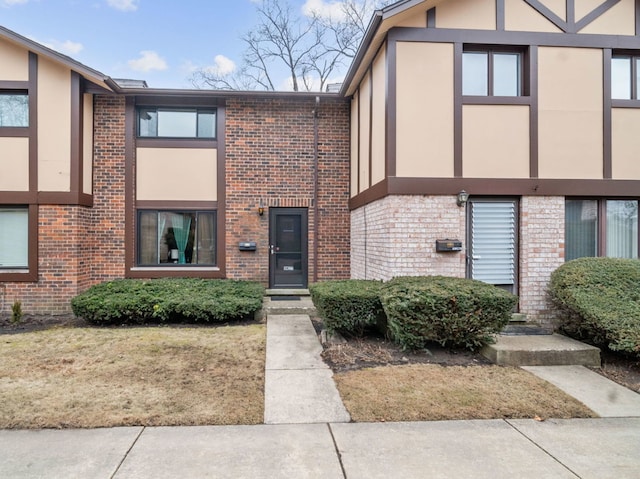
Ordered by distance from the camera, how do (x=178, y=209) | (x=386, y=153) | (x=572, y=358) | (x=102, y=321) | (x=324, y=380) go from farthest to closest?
1. (x=178, y=209)
2. (x=102, y=321)
3. (x=386, y=153)
4. (x=572, y=358)
5. (x=324, y=380)

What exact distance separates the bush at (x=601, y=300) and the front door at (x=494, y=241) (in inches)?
27.7

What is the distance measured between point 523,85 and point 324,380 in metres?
6.15

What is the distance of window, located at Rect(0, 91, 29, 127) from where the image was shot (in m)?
8.12

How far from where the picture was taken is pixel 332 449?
3.09m

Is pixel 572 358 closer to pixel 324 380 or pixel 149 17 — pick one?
pixel 324 380

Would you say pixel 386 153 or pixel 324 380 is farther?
pixel 386 153

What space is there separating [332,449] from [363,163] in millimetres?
6169

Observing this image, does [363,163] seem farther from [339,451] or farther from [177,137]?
[339,451]

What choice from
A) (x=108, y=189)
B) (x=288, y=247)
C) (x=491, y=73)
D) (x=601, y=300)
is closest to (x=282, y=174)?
(x=288, y=247)

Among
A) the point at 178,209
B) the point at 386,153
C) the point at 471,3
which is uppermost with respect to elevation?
the point at 471,3

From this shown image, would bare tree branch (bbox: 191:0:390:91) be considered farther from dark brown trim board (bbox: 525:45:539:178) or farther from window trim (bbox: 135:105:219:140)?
dark brown trim board (bbox: 525:45:539:178)

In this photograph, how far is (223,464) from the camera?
2855mm

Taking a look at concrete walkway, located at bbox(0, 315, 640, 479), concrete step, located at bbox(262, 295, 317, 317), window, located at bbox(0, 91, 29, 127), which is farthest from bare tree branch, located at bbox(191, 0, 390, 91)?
concrete walkway, located at bbox(0, 315, 640, 479)

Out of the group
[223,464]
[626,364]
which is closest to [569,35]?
[626,364]
